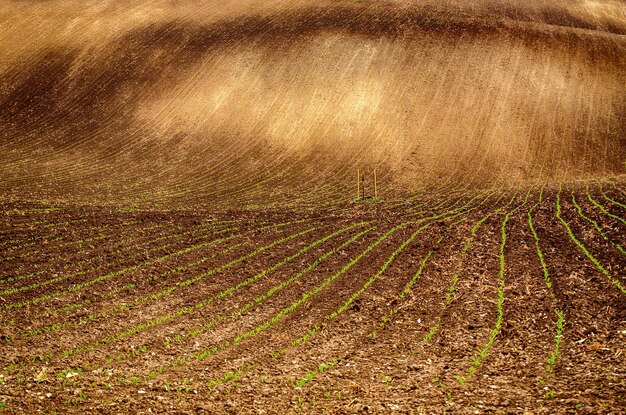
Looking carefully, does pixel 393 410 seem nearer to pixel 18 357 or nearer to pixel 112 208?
pixel 18 357

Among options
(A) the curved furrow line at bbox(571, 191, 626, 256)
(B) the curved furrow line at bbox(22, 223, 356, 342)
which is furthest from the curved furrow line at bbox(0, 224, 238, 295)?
(A) the curved furrow line at bbox(571, 191, 626, 256)

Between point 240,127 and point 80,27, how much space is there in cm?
2457

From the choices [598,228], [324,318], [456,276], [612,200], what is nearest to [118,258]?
[324,318]

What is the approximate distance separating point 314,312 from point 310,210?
9.71m

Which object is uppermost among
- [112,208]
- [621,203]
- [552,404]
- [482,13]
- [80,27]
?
[80,27]

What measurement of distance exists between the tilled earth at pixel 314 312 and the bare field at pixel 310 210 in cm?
7

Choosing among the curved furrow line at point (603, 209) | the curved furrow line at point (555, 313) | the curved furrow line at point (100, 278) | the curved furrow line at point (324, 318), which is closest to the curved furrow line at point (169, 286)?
the curved furrow line at point (100, 278)

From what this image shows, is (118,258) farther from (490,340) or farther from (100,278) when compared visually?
(490,340)

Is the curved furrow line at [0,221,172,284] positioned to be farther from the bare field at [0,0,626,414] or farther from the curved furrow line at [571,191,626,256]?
the curved furrow line at [571,191,626,256]

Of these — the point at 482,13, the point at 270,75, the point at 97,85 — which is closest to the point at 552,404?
the point at 270,75

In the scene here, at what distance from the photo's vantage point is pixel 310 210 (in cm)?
2092

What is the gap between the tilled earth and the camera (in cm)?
834

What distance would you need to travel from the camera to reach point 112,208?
1988cm

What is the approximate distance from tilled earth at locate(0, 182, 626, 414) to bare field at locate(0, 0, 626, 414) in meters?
0.07
